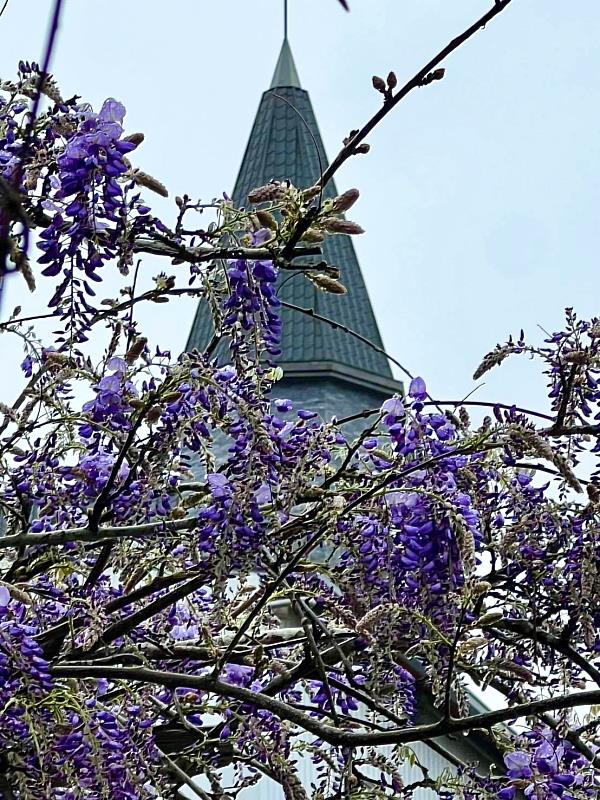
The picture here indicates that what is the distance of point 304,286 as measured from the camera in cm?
940

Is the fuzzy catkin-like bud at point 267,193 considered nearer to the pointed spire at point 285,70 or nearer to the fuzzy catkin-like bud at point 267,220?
the fuzzy catkin-like bud at point 267,220

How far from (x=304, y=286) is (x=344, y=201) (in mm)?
7924

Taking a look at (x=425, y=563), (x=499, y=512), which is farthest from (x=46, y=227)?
(x=499, y=512)

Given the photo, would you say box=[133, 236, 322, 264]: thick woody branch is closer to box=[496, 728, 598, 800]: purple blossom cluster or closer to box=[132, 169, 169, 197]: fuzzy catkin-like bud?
box=[132, 169, 169, 197]: fuzzy catkin-like bud

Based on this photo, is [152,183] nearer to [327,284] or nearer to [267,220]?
[267,220]

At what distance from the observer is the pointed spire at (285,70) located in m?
11.3

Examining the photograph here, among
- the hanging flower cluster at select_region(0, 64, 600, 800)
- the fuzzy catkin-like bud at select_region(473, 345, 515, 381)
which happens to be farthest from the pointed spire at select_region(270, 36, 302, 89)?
the fuzzy catkin-like bud at select_region(473, 345, 515, 381)

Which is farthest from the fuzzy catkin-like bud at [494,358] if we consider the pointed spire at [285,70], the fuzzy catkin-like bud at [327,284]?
the pointed spire at [285,70]

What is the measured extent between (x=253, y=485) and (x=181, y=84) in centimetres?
56

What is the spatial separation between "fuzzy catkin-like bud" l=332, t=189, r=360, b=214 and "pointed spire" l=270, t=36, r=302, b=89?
10.1m

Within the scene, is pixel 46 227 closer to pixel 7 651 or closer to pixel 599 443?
pixel 7 651

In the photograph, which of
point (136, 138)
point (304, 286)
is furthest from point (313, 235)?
point (304, 286)

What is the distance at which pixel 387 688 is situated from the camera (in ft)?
6.71

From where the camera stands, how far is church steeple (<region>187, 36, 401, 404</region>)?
938cm
